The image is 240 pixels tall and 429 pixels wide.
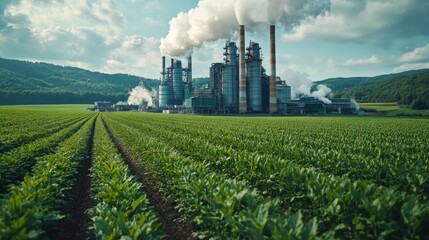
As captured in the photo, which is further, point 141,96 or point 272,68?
point 141,96

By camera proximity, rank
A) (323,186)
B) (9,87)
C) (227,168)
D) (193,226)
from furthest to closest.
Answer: (9,87)
(227,168)
(193,226)
(323,186)

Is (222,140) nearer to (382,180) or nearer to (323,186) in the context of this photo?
(382,180)

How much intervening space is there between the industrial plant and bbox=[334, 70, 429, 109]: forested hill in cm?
2424

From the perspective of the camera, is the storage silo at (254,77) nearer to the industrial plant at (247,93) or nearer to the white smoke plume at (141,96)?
the industrial plant at (247,93)

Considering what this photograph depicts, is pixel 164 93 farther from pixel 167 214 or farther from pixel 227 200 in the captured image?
pixel 227 200

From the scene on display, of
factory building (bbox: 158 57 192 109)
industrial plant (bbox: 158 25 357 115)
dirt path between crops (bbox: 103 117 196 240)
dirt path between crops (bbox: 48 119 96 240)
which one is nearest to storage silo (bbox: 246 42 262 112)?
industrial plant (bbox: 158 25 357 115)

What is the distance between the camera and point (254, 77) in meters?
89.5

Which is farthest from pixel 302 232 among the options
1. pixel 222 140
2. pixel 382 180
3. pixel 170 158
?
pixel 222 140

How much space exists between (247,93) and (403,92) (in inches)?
3402

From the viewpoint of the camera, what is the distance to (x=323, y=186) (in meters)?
7.49

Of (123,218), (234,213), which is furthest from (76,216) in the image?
(234,213)

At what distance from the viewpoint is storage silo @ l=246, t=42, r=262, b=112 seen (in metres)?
89.1

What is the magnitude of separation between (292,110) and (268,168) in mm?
90357

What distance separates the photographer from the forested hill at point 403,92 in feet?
349
